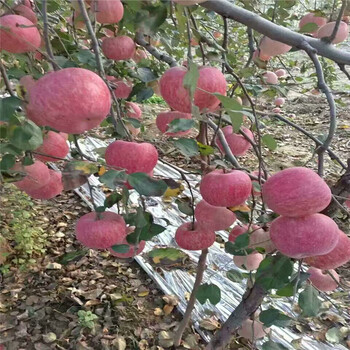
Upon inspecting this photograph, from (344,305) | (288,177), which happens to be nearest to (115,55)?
(288,177)

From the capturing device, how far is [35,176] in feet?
2.57

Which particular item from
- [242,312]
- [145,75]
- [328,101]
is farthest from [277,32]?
[242,312]

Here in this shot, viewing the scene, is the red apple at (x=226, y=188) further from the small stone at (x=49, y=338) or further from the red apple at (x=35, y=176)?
the small stone at (x=49, y=338)

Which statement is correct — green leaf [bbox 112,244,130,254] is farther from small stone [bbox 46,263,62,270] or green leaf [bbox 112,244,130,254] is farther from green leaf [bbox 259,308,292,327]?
small stone [bbox 46,263,62,270]

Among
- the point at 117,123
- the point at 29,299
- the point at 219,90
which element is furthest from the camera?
the point at 29,299

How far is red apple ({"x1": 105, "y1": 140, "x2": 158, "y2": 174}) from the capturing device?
0.68 m

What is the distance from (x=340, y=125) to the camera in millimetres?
4395

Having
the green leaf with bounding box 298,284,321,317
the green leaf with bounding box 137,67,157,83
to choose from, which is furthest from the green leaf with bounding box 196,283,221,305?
the green leaf with bounding box 137,67,157,83

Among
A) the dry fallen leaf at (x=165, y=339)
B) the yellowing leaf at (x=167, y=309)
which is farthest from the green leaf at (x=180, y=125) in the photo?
the yellowing leaf at (x=167, y=309)

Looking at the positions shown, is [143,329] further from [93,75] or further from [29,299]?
[93,75]

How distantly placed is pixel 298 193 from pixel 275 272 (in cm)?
23

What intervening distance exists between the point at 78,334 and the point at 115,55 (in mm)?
1441

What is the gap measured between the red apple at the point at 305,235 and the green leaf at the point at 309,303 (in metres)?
0.23

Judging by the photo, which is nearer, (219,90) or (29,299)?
(219,90)
